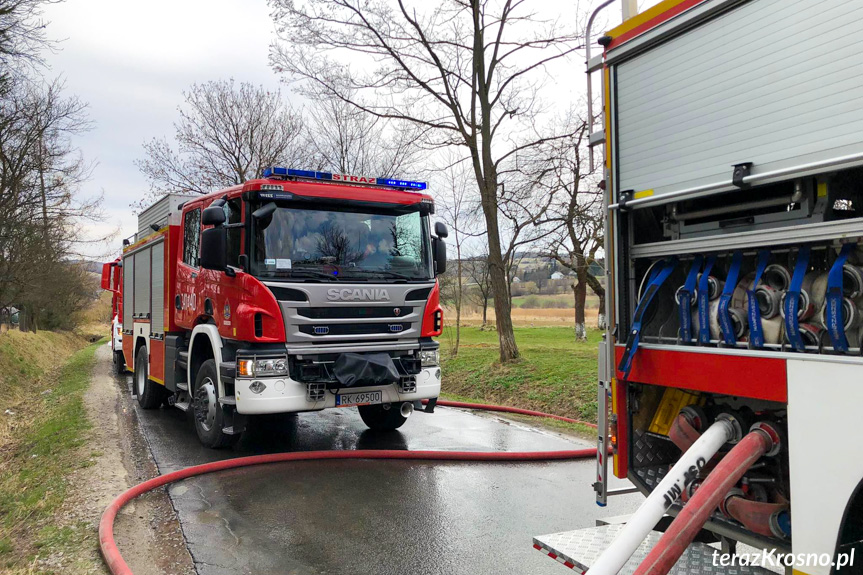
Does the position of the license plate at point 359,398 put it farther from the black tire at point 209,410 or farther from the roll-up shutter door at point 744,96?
the roll-up shutter door at point 744,96

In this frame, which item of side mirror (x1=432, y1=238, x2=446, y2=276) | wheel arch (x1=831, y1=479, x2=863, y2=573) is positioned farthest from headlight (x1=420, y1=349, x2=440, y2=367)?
wheel arch (x1=831, y1=479, x2=863, y2=573)

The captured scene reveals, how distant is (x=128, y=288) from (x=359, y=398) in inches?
266

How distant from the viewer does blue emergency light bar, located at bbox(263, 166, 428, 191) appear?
22.4 ft

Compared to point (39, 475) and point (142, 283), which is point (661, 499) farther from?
point (142, 283)

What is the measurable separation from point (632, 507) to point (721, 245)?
308cm

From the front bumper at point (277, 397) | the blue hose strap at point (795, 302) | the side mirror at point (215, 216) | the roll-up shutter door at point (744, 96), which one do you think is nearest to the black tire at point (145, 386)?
the front bumper at point (277, 397)

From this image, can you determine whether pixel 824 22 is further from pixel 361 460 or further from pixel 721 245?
pixel 361 460

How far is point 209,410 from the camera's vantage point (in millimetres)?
7285

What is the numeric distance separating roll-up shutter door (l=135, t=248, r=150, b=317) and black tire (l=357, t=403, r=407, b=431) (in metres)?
4.03

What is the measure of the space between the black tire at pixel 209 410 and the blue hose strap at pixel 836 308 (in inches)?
236

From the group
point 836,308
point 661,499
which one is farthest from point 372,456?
point 836,308

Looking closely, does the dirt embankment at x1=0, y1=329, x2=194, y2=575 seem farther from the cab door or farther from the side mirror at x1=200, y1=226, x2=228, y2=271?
the side mirror at x1=200, y1=226, x2=228, y2=271

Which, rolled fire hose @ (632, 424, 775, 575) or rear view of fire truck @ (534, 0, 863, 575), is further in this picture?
rolled fire hose @ (632, 424, 775, 575)

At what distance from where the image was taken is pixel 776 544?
2.84m
